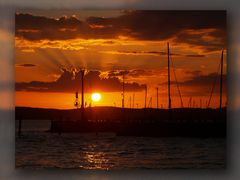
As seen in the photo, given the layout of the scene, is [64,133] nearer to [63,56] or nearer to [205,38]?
[63,56]

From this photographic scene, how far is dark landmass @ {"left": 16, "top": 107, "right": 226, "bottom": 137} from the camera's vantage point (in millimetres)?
3951

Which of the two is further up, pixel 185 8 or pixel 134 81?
pixel 185 8

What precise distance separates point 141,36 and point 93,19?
316mm

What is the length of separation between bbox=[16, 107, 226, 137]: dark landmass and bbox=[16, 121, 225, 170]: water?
6cm

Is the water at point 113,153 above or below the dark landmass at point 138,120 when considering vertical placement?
below

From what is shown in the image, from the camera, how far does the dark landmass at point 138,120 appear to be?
13.0 ft

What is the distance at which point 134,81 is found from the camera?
3.96 meters

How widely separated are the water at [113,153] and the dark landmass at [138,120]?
0.06 meters

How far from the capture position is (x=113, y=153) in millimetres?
3939

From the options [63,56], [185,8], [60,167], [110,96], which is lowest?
[60,167]

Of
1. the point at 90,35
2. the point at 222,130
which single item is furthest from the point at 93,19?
the point at 222,130

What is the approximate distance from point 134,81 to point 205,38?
1.69 ft

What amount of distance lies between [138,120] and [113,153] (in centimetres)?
27

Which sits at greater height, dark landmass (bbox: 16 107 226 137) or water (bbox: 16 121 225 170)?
dark landmass (bbox: 16 107 226 137)
